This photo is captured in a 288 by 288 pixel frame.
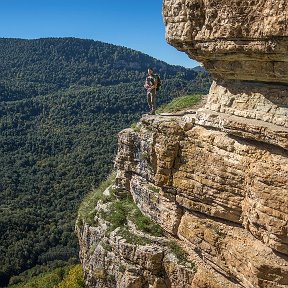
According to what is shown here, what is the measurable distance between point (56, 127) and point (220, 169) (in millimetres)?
84215

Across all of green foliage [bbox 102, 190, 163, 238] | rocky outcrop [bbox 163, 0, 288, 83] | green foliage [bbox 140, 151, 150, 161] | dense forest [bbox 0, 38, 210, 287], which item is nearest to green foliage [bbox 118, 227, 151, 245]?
green foliage [bbox 102, 190, 163, 238]

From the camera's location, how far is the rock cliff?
11711 mm

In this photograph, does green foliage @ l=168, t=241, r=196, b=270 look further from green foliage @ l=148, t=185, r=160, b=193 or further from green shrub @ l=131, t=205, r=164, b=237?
green foliage @ l=148, t=185, r=160, b=193

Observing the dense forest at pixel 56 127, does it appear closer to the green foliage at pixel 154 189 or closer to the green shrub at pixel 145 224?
the green shrub at pixel 145 224

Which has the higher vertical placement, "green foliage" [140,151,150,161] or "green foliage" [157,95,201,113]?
"green foliage" [157,95,201,113]

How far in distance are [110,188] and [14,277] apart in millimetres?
27337

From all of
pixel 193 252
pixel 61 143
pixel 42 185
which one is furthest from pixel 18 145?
pixel 193 252

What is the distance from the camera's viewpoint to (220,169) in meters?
13.6

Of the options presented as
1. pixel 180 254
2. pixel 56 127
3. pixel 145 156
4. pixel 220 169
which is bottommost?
pixel 56 127

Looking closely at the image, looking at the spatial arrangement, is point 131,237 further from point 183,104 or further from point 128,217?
point 183,104

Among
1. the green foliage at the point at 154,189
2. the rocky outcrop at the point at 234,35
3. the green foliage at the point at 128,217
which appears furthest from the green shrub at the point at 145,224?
the rocky outcrop at the point at 234,35

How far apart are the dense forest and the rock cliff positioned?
32669mm

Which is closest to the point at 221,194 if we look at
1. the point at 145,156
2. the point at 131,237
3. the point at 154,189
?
the point at 154,189

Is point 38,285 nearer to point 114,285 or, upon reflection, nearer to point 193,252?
point 114,285
